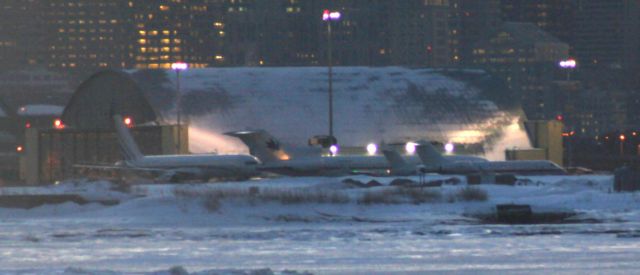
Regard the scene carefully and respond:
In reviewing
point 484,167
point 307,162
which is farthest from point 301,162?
point 484,167

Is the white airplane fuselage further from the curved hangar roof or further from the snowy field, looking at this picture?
the snowy field

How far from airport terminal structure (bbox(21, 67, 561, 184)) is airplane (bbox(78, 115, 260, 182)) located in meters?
11.3

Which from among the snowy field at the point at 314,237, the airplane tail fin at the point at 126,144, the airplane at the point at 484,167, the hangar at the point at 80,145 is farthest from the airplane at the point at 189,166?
the snowy field at the point at 314,237

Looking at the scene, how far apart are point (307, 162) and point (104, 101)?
30169 mm

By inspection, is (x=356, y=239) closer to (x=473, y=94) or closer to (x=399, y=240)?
(x=399, y=240)

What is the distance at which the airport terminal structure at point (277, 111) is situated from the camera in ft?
317

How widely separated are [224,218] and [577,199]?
14.5 m

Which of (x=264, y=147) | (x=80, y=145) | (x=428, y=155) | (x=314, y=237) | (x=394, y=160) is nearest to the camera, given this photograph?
(x=314, y=237)

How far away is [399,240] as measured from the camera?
116 feet

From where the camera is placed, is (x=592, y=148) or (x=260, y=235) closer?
(x=260, y=235)

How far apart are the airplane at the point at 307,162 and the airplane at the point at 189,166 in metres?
1.40

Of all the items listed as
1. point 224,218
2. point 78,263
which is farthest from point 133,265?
point 224,218

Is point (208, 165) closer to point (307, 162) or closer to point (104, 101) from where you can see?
point (307, 162)

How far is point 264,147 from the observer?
87625 mm
